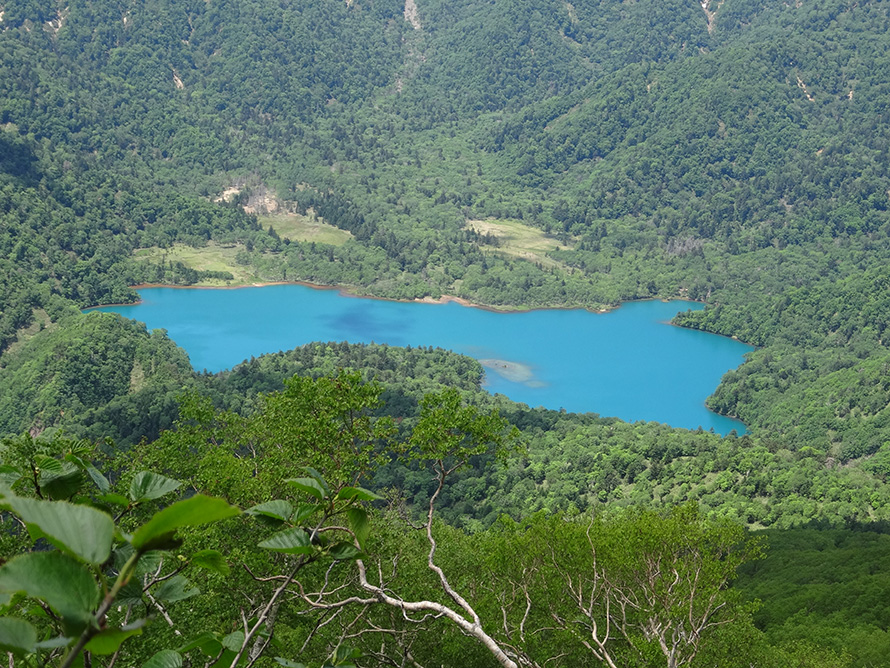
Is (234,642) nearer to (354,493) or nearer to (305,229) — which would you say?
(354,493)

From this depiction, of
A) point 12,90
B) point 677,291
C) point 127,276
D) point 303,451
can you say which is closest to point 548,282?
point 677,291

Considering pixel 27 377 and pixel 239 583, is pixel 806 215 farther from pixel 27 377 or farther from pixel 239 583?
pixel 239 583

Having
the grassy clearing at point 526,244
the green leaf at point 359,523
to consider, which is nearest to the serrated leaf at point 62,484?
A: the green leaf at point 359,523

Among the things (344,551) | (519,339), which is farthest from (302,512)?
(519,339)

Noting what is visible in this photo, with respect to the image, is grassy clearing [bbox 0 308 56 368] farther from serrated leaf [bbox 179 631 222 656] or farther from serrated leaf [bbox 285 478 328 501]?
serrated leaf [bbox 285 478 328 501]

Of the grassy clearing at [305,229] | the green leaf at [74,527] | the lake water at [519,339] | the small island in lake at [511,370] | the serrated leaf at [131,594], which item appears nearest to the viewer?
the green leaf at [74,527]

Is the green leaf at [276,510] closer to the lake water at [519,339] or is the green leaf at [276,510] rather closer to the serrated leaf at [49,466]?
the serrated leaf at [49,466]

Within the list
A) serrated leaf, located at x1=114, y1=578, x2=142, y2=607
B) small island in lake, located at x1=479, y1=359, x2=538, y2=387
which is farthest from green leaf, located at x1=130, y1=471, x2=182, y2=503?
small island in lake, located at x1=479, y1=359, x2=538, y2=387
